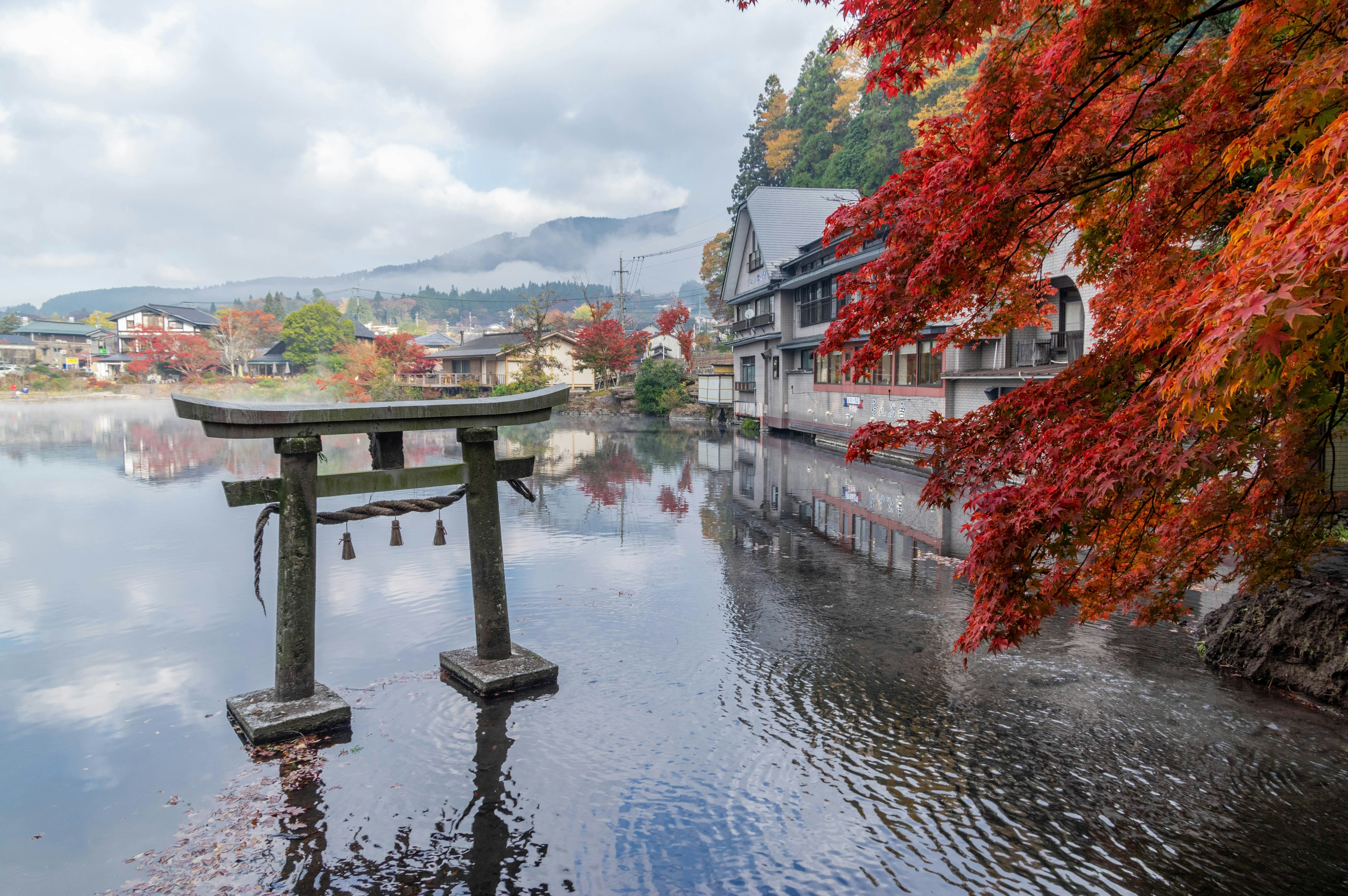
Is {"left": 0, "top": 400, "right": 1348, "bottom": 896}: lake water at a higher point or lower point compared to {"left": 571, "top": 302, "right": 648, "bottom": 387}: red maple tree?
lower

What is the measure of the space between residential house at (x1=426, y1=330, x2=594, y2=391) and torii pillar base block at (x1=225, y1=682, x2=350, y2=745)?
149 feet

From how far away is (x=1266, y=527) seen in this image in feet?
21.0

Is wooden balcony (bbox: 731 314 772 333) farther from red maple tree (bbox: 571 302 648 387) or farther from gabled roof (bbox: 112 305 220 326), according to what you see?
gabled roof (bbox: 112 305 220 326)

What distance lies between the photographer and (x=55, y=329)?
72.8m

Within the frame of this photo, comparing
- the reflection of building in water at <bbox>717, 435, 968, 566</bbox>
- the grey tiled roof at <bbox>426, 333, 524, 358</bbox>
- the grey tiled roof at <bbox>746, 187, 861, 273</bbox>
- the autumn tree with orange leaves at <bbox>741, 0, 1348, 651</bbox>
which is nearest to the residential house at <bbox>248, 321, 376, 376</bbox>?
the grey tiled roof at <bbox>426, 333, 524, 358</bbox>

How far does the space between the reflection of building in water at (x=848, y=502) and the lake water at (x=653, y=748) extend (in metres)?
1.45

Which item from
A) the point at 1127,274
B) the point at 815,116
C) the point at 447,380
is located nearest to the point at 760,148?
the point at 815,116

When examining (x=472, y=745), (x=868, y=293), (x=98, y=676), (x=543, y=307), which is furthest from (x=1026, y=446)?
(x=543, y=307)

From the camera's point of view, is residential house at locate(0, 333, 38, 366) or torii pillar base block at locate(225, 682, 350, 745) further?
residential house at locate(0, 333, 38, 366)

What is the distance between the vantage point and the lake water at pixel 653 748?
185 inches

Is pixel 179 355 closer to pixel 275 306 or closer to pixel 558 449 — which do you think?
pixel 275 306

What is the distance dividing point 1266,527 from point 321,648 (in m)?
9.31

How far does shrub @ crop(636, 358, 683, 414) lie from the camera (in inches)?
1822

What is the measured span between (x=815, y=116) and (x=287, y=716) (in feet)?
177
